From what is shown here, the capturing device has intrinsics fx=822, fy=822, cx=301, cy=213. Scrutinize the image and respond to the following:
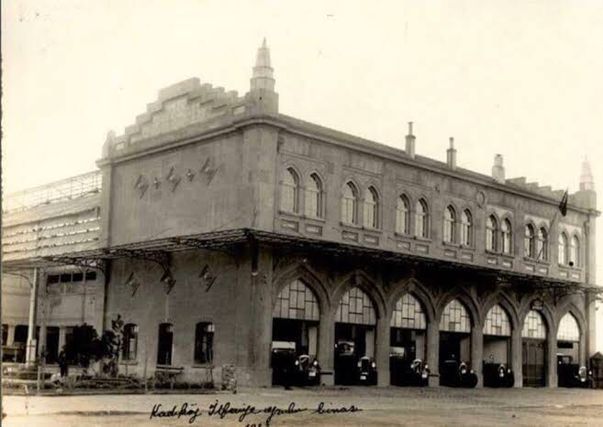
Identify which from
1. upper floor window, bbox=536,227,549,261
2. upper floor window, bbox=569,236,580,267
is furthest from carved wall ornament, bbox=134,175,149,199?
upper floor window, bbox=569,236,580,267

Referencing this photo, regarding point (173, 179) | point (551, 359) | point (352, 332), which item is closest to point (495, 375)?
point (551, 359)

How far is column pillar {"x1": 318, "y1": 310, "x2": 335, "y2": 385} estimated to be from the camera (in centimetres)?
2972

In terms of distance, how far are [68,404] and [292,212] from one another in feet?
44.3

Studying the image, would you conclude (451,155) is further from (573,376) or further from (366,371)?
(573,376)

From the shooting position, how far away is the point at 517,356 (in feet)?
128

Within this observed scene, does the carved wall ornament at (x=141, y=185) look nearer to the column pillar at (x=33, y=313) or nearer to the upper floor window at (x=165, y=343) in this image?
the upper floor window at (x=165, y=343)

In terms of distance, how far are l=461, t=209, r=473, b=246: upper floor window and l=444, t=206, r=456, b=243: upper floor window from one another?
620mm

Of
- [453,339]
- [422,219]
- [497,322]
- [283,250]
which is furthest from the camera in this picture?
[497,322]

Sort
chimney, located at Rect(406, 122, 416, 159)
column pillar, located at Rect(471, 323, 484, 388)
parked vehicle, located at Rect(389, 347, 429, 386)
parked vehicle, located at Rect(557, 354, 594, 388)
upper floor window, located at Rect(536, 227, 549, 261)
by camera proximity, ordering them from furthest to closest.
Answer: parked vehicle, located at Rect(557, 354, 594, 388) < upper floor window, located at Rect(536, 227, 549, 261) < column pillar, located at Rect(471, 323, 484, 388) < chimney, located at Rect(406, 122, 416, 159) < parked vehicle, located at Rect(389, 347, 429, 386)

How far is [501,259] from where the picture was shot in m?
38.5

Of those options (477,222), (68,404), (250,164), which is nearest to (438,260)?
(477,222)

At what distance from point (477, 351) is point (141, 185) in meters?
16.4

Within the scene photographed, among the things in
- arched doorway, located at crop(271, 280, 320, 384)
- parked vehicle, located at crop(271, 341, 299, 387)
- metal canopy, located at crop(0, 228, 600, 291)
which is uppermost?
metal canopy, located at crop(0, 228, 600, 291)

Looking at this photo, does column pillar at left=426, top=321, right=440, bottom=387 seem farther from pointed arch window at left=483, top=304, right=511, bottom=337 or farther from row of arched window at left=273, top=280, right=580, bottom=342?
pointed arch window at left=483, top=304, right=511, bottom=337
